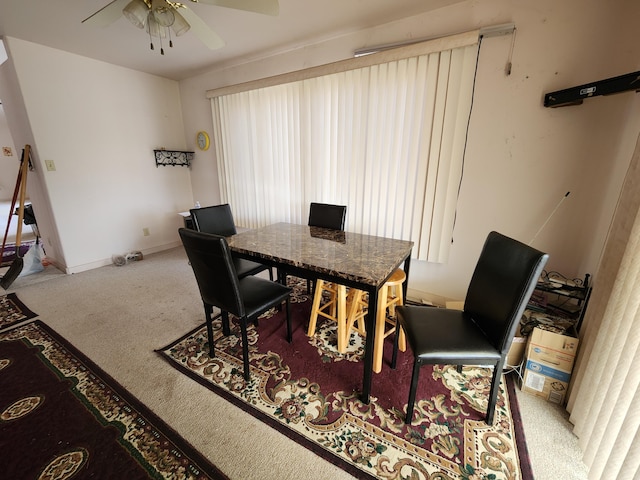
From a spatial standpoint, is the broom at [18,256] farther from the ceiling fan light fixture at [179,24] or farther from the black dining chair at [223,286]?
the black dining chair at [223,286]

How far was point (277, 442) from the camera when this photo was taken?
49.6 inches

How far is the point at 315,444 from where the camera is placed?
125 centimetres

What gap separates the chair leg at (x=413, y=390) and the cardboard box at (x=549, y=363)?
78cm

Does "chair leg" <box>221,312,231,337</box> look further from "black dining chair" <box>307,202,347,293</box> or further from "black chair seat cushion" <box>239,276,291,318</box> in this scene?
"black dining chair" <box>307,202,347,293</box>

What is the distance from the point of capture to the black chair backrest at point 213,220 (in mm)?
2311

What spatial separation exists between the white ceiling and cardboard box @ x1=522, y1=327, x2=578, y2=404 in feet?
8.15

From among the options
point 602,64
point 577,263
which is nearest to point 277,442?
point 577,263

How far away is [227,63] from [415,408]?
13.2 ft

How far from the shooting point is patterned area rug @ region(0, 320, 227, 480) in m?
1.15

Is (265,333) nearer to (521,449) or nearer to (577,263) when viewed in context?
(521,449)

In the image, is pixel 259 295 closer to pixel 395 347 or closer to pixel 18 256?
pixel 395 347

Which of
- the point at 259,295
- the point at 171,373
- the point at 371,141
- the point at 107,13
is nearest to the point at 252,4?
the point at 107,13

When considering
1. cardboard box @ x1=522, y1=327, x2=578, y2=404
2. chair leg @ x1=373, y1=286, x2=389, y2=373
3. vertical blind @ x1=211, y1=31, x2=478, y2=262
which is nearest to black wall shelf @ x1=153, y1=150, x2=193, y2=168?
vertical blind @ x1=211, y1=31, x2=478, y2=262

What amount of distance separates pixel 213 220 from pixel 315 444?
1.96m
